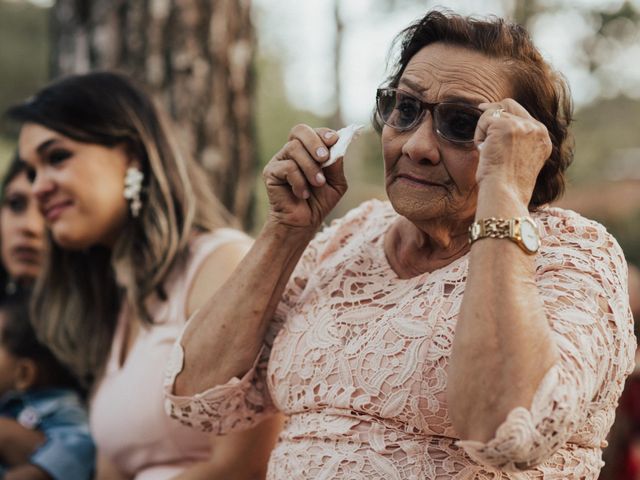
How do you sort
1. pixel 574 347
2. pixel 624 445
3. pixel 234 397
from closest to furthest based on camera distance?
pixel 574 347 < pixel 234 397 < pixel 624 445

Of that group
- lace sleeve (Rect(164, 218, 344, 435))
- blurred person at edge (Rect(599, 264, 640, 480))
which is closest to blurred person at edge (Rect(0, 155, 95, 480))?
lace sleeve (Rect(164, 218, 344, 435))

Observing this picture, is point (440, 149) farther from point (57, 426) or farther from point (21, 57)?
point (21, 57)

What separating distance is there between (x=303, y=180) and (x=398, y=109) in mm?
296

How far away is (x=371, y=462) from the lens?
6.26 feet

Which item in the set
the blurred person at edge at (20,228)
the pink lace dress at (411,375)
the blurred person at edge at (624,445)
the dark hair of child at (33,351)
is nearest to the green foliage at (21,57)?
the blurred person at edge at (20,228)

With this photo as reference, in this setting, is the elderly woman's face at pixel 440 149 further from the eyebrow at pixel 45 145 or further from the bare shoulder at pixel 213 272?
the eyebrow at pixel 45 145

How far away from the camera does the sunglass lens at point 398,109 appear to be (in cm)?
199

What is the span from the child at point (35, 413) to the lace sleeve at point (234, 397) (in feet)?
3.31

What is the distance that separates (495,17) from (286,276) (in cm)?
82

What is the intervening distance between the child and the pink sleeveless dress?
313 mm

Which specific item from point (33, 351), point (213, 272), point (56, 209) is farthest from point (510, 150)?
point (33, 351)

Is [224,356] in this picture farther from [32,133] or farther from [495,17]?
[32,133]

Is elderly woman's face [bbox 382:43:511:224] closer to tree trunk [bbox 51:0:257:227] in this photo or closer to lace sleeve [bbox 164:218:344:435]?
lace sleeve [bbox 164:218:344:435]

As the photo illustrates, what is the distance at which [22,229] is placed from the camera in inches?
145
